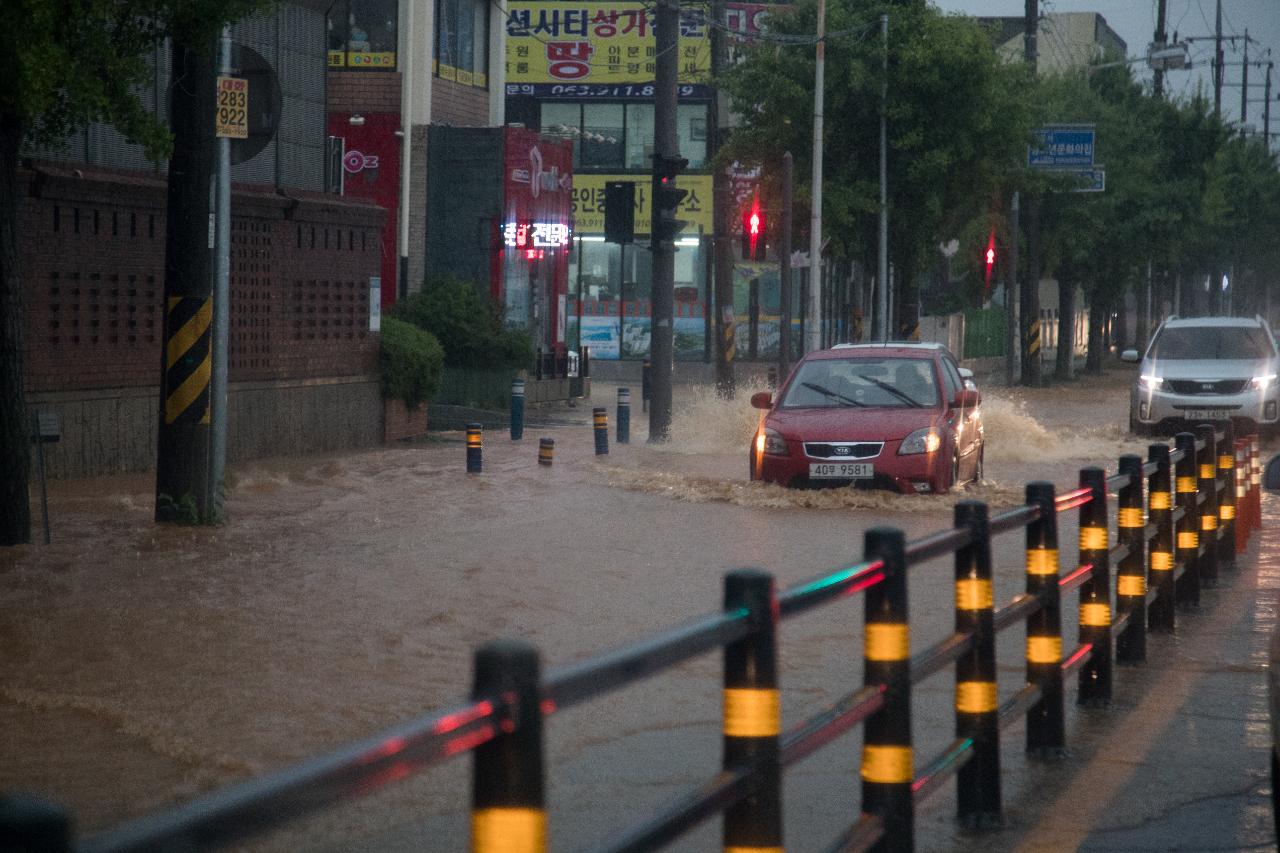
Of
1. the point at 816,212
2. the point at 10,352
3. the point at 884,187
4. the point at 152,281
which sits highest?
the point at 884,187

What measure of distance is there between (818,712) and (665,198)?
822 inches

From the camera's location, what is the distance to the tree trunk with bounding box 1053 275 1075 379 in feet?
191

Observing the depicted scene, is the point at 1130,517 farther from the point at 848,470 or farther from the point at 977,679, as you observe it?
the point at 848,470

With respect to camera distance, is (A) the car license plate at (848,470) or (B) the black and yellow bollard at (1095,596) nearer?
(B) the black and yellow bollard at (1095,596)

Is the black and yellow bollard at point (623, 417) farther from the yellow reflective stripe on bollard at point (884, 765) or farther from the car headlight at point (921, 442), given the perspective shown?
the yellow reflective stripe on bollard at point (884, 765)

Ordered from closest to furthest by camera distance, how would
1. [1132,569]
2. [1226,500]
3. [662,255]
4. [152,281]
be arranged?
1. [1132,569]
2. [1226,500]
3. [152,281]
4. [662,255]

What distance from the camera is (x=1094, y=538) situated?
26.5 feet

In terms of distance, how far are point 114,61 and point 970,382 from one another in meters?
10.1

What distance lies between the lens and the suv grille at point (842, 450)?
704 inches

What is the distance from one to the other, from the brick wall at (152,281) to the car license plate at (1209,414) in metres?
11.6

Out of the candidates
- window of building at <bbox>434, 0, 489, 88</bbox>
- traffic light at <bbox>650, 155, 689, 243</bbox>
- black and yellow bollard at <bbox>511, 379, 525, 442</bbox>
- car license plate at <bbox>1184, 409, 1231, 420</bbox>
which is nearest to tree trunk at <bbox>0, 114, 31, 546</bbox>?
traffic light at <bbox>650, 155, 689, 243</bbox>

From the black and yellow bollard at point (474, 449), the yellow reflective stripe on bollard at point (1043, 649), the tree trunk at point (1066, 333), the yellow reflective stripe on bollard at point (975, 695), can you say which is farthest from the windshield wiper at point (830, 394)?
the tree trunk at point (1066, 333)

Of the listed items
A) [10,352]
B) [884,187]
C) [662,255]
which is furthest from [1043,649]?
[884,187]

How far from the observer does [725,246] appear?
1347 inches
